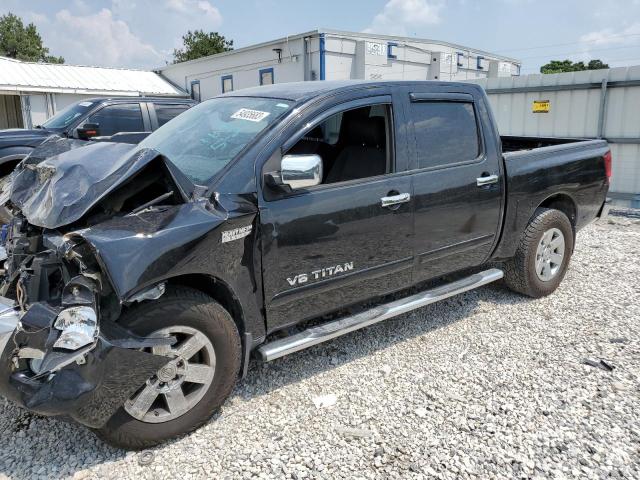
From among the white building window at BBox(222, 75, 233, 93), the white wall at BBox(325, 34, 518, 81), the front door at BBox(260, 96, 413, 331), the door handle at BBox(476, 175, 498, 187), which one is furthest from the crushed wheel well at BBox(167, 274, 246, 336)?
the white building window at BBox(222, 75, 233, 93)

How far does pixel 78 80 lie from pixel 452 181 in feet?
80.0

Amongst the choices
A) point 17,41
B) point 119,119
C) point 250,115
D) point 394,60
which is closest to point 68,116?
point 119,119

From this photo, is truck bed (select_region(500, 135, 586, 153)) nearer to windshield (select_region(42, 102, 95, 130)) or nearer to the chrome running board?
the chrome running board

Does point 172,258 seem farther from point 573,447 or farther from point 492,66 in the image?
point 492,66

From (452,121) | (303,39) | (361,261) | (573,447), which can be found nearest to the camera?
(573,447)

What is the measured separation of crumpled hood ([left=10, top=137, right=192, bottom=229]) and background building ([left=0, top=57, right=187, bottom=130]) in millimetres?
18059

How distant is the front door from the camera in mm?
3080

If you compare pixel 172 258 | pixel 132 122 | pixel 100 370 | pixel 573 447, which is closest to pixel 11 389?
pixel 100 370

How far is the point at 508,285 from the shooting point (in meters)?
4.93

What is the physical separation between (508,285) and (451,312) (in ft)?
2.27

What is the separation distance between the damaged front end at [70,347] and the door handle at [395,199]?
1.67m

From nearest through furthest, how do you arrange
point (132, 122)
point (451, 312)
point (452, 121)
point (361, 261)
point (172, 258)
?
point (172, 258) → point (361, 261) → point (452, 121) → point (451, 312) → point (132, 122)

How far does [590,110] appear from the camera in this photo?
997 centimetres

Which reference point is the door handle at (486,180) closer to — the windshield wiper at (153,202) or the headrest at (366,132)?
the headrest at (366,132)
